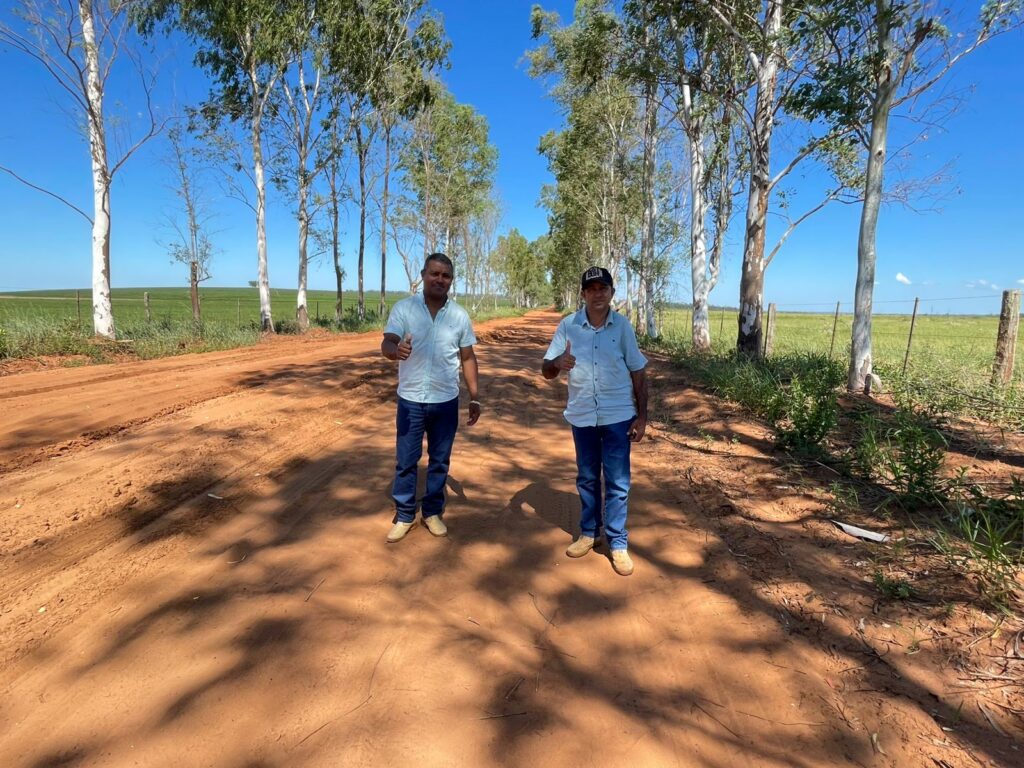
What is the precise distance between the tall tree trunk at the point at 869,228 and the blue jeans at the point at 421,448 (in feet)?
23.6

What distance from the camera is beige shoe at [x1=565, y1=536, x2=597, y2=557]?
3.58 meters

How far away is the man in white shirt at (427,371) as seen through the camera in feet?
11.7

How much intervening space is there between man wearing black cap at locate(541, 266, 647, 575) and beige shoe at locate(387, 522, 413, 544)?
1321 mm

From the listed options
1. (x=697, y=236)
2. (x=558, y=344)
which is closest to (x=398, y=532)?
(x=558, y=344)

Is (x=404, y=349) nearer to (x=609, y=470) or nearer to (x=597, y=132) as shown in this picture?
(x=609, y=470)

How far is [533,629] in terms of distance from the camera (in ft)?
9.39

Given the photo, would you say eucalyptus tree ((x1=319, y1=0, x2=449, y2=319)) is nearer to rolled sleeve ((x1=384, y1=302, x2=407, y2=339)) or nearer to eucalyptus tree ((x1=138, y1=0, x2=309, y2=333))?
eucalyptus tree ((x1=138, y1=0, x2=309, y2=333))

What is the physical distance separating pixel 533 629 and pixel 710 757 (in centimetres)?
104

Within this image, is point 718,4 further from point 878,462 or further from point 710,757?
point 710,757

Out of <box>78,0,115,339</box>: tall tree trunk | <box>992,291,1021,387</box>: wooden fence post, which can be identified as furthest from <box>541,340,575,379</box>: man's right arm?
<box>78,0,115,339</box>: tall tree trunk

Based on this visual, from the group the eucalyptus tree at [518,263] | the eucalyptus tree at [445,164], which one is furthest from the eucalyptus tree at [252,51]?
the eucalyptus tree at [518,263]

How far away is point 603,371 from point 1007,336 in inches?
311

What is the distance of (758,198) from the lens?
9383 mm

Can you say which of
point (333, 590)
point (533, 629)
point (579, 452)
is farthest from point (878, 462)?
point (333, 590)
